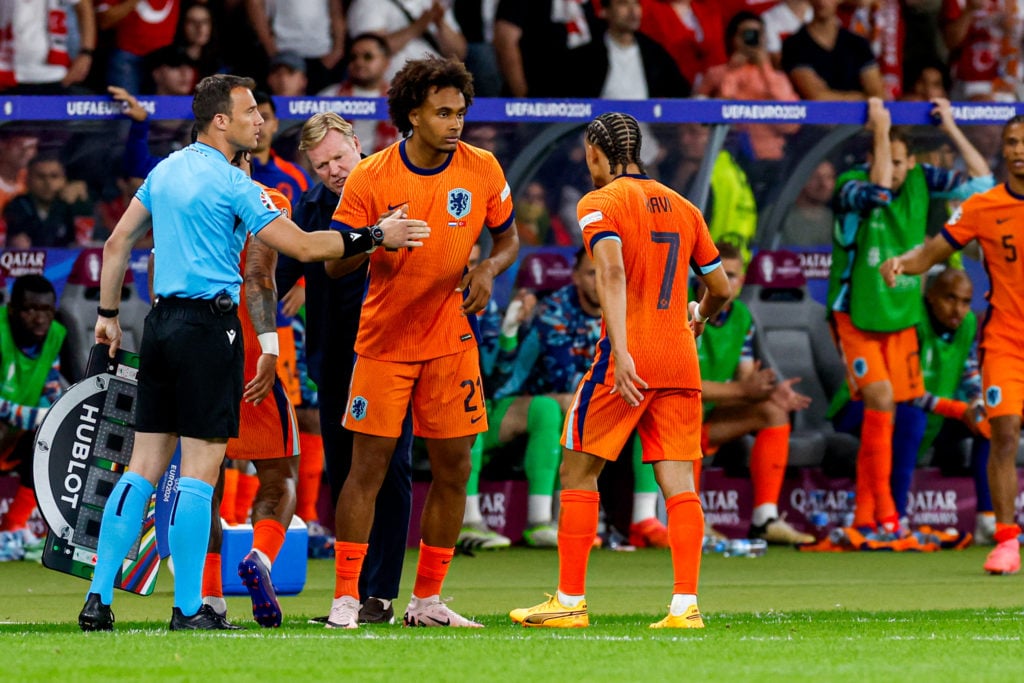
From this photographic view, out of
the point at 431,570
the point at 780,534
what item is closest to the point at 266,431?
the point at 431,570

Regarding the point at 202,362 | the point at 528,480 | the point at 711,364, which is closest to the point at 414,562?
the point at 528,480

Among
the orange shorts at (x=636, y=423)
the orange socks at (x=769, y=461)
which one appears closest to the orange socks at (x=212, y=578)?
the orange shorts at (x=636, y=423)

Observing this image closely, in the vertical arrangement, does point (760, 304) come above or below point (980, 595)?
above

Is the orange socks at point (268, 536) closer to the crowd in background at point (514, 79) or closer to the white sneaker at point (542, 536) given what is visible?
the crowd in background at point (514, 79)

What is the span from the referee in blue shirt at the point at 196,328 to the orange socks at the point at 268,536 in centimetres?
80

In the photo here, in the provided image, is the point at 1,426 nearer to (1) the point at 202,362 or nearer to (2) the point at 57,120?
(2) the point at 57,120

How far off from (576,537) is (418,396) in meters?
0.83

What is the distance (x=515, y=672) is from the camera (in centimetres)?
589

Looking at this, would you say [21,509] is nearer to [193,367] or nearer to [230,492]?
[230,492]

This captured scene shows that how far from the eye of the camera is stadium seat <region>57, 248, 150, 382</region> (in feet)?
37.3

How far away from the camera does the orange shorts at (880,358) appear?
11.9 meters

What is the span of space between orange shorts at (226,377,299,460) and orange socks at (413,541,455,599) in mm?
778

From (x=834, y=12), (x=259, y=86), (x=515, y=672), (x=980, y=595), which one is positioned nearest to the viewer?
(x=515, y=672)

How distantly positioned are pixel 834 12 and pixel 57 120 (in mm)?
6167
